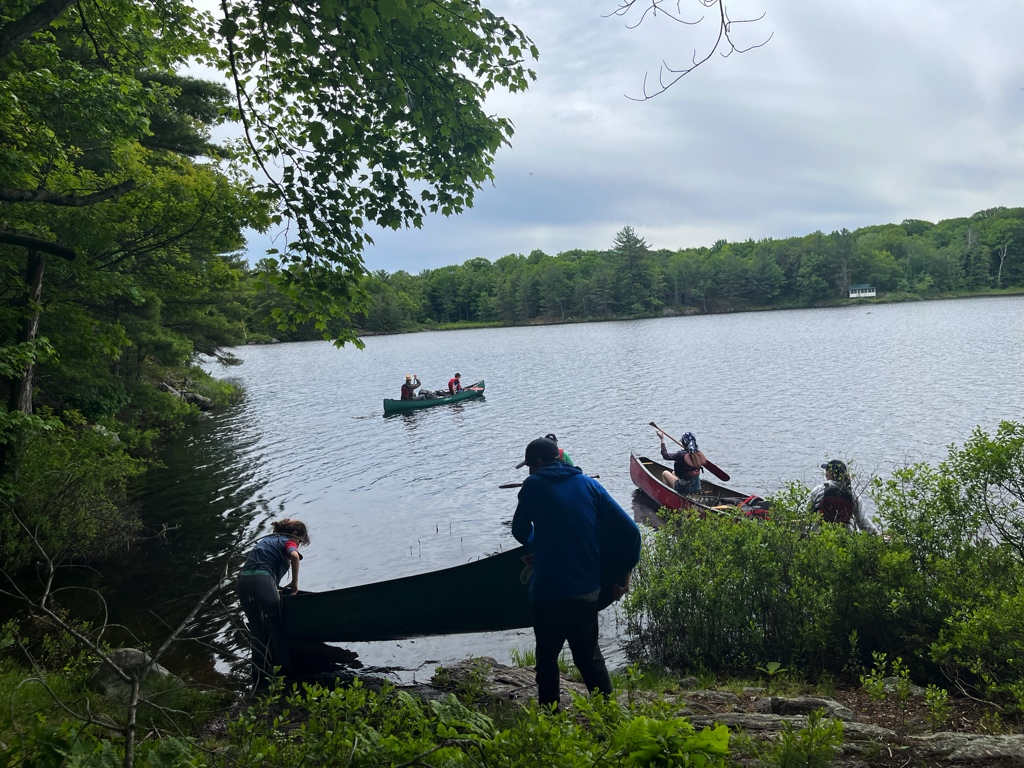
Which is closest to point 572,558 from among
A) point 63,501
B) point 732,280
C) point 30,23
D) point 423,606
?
point 423,606

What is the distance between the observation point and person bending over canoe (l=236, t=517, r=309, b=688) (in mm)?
7512

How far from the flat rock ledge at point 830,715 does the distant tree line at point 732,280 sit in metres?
97.6

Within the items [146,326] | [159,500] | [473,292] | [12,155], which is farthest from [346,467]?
[473,292]

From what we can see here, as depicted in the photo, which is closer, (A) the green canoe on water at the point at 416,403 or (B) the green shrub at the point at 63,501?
(B) the green shrub at the point at 63,501

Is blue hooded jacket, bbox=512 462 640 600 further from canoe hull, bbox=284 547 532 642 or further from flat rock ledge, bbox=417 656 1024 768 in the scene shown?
canoe hull, bbox=284 547 532 642

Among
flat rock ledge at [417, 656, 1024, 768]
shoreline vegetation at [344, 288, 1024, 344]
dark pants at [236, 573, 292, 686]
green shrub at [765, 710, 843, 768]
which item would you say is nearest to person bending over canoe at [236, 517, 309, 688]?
dark pants at [236, 573, 292, 686]

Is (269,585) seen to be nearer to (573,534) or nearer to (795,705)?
(573,534)

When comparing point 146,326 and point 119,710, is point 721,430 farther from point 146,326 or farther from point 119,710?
point 119,710

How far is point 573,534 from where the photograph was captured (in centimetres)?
497

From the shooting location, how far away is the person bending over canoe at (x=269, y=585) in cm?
751

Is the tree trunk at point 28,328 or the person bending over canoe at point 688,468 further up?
the tree trunk at point 28,328

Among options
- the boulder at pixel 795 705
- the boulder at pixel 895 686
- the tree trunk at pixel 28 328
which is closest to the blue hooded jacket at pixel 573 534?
the boulder at pixel 795 705

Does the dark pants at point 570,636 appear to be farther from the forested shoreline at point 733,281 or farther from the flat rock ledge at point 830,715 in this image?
the forested shoreline at point 733,281

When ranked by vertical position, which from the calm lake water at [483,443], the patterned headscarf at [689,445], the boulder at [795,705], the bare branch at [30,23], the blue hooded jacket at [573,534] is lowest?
the calm lake water at [483,443]
